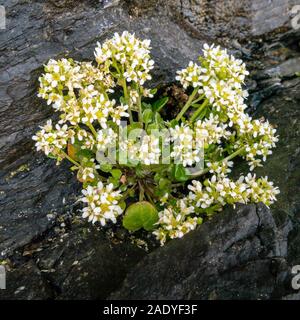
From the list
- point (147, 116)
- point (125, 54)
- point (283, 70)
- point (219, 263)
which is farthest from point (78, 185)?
point (283, 70)

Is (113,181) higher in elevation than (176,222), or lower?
higher

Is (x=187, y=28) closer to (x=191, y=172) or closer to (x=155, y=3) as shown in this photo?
(x=155, y=3)

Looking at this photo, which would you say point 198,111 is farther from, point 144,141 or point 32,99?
point 32,99

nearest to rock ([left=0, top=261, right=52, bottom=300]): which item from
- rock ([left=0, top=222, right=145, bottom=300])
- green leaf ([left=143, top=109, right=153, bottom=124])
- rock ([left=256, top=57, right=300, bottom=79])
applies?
rock ([left=0, top=222, right=145, bottom=300])

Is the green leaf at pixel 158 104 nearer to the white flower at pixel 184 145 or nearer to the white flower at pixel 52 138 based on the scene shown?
the white flower at pixel 184 145

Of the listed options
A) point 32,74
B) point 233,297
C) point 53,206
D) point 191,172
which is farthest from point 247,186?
point 32,74

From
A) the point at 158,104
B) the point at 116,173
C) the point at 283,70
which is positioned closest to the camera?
the point at 116,173

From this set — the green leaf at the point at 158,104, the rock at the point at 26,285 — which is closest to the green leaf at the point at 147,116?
the green leaf at the point at 158,104
